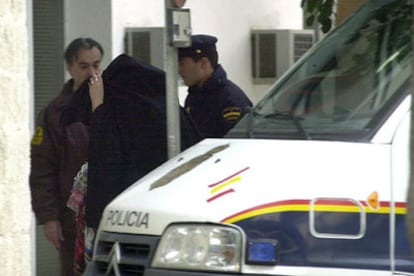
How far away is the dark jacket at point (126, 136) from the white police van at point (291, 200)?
123 centimetres

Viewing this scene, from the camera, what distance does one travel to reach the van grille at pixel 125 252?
5.29 m

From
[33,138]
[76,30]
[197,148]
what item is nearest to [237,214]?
[197,148]

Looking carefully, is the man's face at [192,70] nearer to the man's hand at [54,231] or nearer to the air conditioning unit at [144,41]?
the man's hand at [54,231]

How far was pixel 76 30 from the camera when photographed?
982 centimetres

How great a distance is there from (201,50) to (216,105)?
41cm

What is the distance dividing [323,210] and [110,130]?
85.9 inches

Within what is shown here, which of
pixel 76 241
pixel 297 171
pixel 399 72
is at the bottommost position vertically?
pixel 76 241

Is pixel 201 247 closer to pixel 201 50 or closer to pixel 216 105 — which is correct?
pixel 216 105

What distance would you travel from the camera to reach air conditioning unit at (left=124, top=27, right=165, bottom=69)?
9875 mm

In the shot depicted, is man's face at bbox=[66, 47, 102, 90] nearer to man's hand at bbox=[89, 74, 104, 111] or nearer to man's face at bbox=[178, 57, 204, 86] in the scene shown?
man's face at bbox=[178, 57, 204, 86]

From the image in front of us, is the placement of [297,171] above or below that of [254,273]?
above

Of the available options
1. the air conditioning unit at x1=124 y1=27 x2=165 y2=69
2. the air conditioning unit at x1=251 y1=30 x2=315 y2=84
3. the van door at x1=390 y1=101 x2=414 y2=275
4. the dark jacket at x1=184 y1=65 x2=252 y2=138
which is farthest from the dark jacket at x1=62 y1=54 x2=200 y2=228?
the air conditioning unit at x1=251 y1=30 x2=315 y2=84

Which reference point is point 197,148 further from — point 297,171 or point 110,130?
point 110,130

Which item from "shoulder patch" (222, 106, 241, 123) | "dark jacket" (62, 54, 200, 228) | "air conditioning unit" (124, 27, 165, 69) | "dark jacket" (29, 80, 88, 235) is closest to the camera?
"dark jacket" (62, 54, 200, 228)
